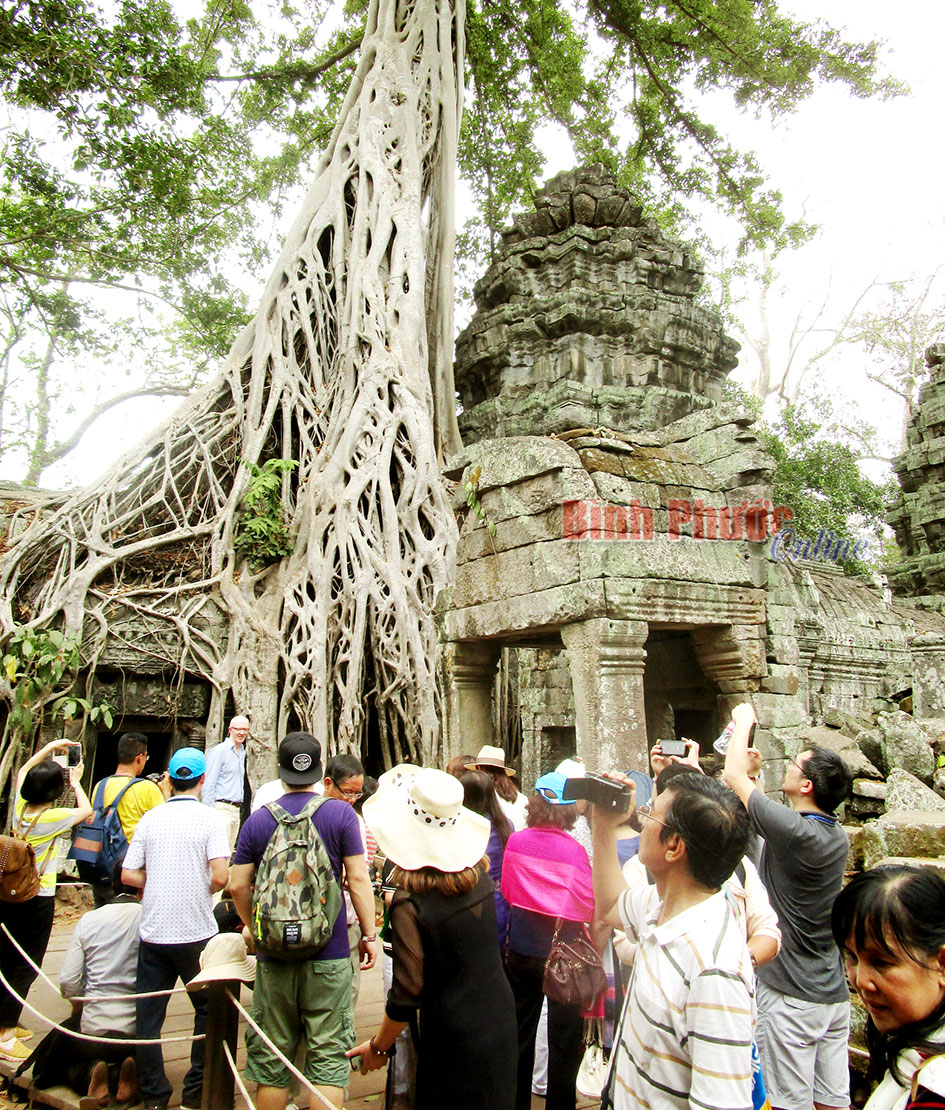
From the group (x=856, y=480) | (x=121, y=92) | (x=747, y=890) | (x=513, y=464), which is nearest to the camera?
(x=747, y=890)

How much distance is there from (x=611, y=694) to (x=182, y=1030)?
2.42m

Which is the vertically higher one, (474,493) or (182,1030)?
(474,493)

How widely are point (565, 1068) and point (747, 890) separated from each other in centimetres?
97

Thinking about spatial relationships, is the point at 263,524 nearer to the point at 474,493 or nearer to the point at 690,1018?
the point at 474,493

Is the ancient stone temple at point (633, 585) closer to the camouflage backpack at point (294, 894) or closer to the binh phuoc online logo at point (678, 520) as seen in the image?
the binh phuoc online logo at point (678, 520)

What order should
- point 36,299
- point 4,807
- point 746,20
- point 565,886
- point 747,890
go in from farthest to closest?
point 746,20 < point 36,299 < point 4,807 < point 565,886 < point 747,890

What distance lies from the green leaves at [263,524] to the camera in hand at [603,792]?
5.51 metres

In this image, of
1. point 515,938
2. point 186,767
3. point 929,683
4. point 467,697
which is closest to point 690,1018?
point 515,938

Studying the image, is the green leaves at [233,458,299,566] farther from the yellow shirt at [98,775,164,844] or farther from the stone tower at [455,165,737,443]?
the yellow shirt at [98,775,164,844]

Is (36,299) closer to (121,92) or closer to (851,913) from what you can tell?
(121,92)

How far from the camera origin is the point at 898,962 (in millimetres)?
1188

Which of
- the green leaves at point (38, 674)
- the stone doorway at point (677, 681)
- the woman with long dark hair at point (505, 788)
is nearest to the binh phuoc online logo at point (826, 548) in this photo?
the stone doorway at point (677, 681)

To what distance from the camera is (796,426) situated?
14.0 metres

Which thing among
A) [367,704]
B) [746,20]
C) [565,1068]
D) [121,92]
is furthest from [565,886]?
[746,20]
